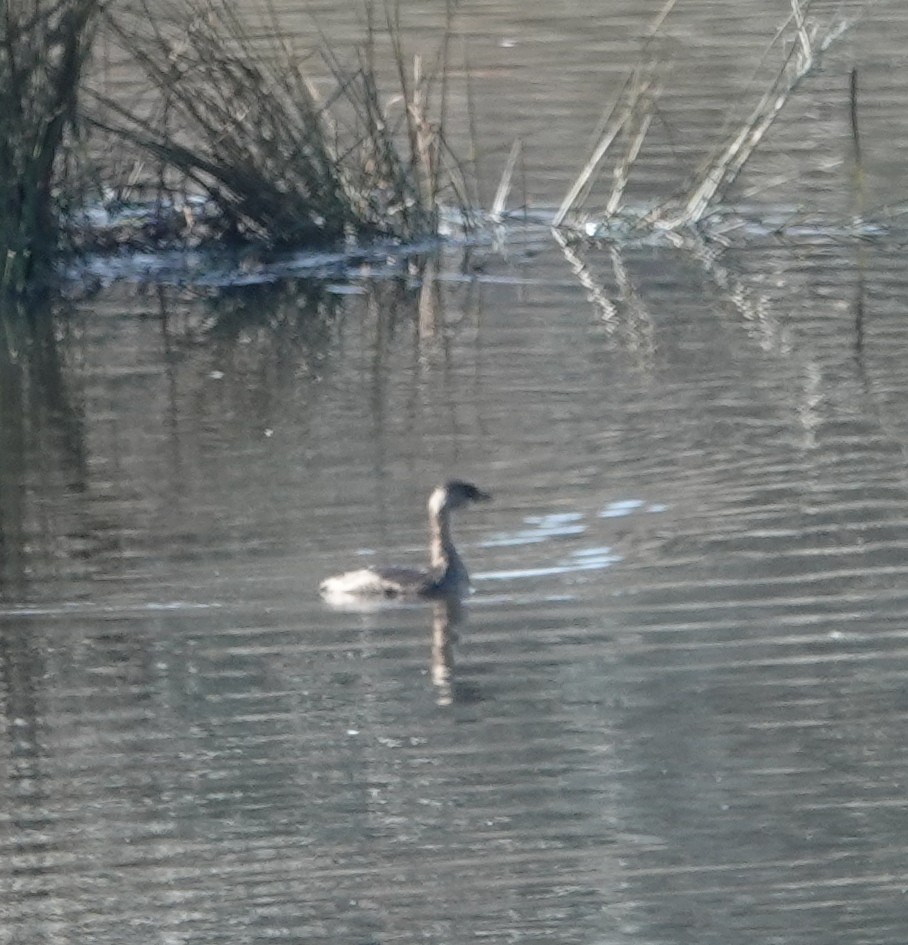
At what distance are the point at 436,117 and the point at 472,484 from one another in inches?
386

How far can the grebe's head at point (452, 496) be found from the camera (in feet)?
31.7

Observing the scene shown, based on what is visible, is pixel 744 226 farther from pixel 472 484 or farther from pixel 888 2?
pixel 888 2

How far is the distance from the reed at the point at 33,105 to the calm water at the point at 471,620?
1.67ft

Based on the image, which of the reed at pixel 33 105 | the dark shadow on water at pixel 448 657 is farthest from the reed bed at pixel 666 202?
the dark shadow on water at pixel 448 657

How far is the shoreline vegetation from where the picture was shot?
48.8ft

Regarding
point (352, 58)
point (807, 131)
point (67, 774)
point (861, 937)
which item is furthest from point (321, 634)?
point (352, 58)

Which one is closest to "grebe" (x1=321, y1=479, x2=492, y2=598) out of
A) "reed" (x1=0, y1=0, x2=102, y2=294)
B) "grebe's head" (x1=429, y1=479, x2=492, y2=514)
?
"grebe's head" (x1=429, y1=479, x2=492, y2=514)

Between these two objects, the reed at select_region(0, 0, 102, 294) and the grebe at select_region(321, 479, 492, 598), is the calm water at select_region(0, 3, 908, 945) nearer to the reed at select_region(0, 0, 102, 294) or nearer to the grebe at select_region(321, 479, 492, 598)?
the grebe at select_region(321, 479, 492, 598)

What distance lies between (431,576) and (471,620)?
11.8 inches

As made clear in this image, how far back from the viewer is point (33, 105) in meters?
14.9

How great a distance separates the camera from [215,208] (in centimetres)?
1661

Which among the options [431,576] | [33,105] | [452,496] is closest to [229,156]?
[33,105]

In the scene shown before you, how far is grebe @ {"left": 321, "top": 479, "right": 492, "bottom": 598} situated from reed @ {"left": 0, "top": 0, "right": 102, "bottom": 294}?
5.70m

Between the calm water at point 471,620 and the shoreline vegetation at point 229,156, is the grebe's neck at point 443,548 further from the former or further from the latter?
the shoreline vegetation at point 229,156
